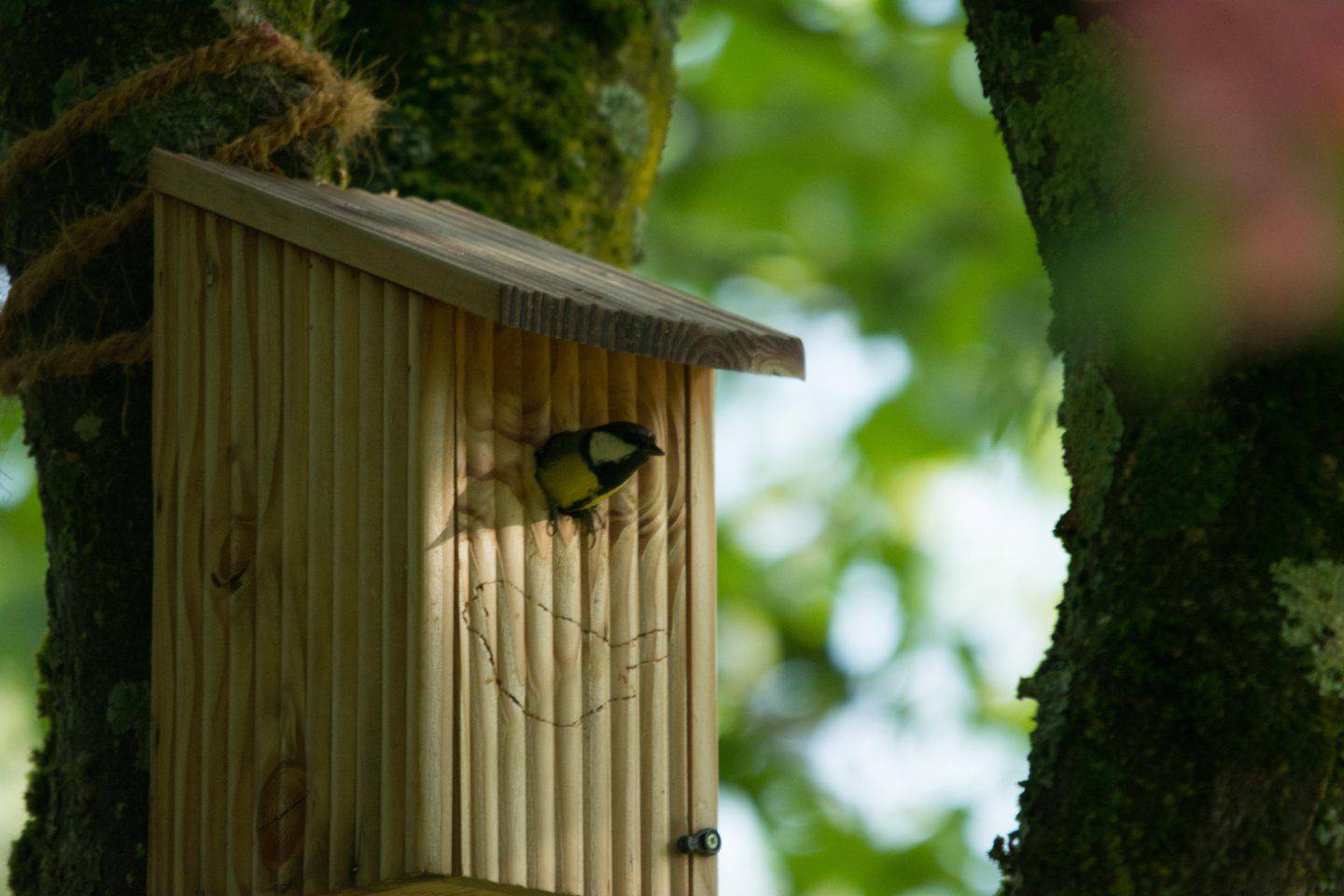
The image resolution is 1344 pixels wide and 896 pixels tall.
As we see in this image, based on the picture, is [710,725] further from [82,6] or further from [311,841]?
[82,6]

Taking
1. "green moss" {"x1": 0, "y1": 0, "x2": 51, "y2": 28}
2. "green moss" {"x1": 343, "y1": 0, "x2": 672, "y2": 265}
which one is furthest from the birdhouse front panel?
"green moss" {"x1": 343, "y1": 0, "x2": 672, "y2": 265}

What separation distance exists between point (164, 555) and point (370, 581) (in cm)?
39

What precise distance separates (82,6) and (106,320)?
448mm

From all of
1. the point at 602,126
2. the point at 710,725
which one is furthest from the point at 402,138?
the point at 710,725

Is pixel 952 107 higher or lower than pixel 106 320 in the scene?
higher

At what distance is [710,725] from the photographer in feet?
7.00

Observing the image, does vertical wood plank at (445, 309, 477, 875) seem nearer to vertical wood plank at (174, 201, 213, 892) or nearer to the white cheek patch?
the white cheek patch

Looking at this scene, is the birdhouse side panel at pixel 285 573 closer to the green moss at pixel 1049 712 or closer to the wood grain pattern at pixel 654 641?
the wood grain pattern at pixel 654 641

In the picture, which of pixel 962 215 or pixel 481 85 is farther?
pixel 962 215

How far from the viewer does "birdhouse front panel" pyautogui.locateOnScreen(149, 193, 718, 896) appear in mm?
1822

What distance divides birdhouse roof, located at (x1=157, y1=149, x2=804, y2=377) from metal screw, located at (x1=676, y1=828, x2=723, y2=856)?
1.99 ft

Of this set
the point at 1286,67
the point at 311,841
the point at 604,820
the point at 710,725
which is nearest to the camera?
the point at 1286,67

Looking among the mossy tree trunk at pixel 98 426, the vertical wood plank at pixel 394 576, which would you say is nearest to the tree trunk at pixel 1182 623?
the vertical wood plank at pixel 394 576

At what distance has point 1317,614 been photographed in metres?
1.63
